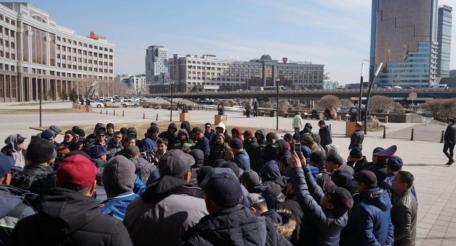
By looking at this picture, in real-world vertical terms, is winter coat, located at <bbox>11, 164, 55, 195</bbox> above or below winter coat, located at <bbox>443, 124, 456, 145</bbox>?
above

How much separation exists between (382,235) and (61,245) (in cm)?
320

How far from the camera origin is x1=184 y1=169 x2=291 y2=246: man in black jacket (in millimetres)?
2438

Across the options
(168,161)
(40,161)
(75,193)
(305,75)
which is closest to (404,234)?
(168,161)

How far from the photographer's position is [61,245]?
217 cm

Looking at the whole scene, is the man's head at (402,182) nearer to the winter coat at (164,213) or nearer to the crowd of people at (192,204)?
the crowd of people at (192,204)

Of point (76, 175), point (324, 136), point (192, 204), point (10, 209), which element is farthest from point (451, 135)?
point (10, 209)

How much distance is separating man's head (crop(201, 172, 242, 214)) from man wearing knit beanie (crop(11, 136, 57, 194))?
2213mm

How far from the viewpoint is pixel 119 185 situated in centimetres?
324

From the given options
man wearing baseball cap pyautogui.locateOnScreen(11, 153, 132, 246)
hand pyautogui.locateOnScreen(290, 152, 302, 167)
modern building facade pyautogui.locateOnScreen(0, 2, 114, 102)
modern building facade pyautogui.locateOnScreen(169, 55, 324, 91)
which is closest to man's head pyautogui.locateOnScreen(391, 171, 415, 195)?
hand pyautogui.locateOnScreen(290, 152, 302, 167)

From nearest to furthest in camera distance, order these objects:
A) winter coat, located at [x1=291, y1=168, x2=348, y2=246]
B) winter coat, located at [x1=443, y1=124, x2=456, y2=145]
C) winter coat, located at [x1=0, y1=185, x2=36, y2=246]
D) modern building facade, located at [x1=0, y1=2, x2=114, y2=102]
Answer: winter coat, located at [x1=0, y1=185, x2=36, y2=246] < winter coat, located at [x1=291, y1=168, x2=348, y2=246] < winter coat, located at [x1=443, y1=124, x2=456, y2=145] < modern building facade, located at [x1=0, y1=2, x2=114, y2=102]

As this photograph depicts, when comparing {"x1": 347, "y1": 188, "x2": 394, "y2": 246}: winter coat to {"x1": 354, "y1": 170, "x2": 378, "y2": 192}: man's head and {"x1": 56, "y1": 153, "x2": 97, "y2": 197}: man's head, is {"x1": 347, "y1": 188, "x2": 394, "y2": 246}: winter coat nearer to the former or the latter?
{"x1": 354, "y1": 170, "x2": 378, "y2": 192}: man's head

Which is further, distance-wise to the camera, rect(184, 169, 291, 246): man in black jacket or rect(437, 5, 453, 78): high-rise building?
rect(437, 5, 453, 78): high-rise building

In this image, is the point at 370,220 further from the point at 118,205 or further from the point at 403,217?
the point at 118,205

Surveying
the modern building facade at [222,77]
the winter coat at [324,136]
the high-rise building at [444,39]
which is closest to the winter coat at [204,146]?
the winter coat at [324,136]
